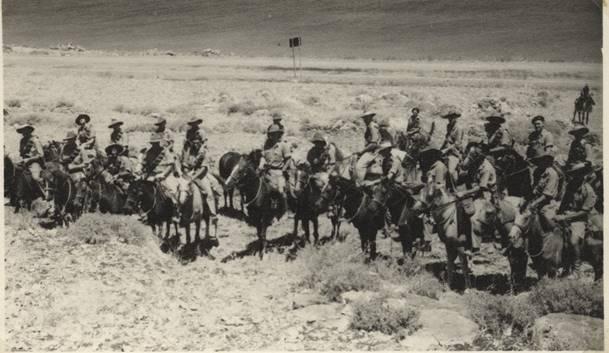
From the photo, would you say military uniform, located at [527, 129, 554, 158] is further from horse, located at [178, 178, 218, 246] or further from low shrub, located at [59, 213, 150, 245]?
low shrub, located at [59, 213, 150, 245]

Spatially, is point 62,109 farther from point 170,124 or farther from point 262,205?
point 262,205

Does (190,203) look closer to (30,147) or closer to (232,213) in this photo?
(232,213)

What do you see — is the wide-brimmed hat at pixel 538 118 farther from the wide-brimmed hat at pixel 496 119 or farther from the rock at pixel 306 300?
the rock at pixel 306 300

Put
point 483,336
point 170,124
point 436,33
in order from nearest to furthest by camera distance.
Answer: point 483,336 → point 170,124 → point 436,33

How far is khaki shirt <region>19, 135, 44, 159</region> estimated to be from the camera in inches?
416

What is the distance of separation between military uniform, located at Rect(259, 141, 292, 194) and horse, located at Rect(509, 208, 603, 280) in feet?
10.8

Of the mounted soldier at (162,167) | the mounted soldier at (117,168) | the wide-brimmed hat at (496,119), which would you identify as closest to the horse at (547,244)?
the wide-brimmed hat at (496,119)

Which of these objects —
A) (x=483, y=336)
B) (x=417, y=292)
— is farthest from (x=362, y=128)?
(x=483, y=336)

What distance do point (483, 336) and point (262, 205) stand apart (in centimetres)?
354

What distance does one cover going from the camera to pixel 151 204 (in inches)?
397

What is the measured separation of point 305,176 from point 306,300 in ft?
5.99

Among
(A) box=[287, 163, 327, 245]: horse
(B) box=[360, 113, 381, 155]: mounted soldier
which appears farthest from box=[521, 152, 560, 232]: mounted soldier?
(A) box=[287, 163, 327, 245]: horse

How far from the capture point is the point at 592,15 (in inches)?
389

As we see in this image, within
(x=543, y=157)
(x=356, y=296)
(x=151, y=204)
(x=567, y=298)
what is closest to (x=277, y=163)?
(x=151, y=204)
